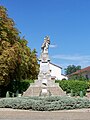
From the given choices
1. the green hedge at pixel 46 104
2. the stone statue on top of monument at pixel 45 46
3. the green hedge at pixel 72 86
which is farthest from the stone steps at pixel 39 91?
the green hedge at pixel 72 86

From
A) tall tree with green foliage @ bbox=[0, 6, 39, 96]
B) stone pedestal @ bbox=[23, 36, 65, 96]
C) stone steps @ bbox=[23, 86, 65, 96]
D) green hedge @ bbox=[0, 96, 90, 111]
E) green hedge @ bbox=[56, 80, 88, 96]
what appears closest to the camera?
green hedge @ bbox=[0, 96, 90, 111]

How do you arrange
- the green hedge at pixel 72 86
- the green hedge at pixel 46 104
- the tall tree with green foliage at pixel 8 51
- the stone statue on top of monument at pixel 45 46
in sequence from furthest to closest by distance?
the green hedge at pixel 72 86 < the stone statue on top of monument at pixel 45 46 < the tall tree with green foliage at pixel 8 51 < the green hedge at pixel 46 104

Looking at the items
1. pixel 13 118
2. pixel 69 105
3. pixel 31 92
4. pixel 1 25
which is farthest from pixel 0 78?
pixel 13 118

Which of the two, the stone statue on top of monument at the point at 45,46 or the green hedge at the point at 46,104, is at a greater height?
the stone statue on top of monument at the point at 45,46

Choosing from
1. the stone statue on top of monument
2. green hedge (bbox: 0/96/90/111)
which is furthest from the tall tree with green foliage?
green hedge (bbox: 0/96/90/111)

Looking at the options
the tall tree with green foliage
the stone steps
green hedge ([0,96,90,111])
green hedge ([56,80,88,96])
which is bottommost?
green hedge ([0,96,90,111])

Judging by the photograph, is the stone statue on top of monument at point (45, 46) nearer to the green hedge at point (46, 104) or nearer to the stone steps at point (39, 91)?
the stone steps at point (39, 91)

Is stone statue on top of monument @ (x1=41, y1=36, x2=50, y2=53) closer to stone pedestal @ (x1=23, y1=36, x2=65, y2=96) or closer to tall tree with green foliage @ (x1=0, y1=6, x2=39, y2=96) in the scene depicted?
stone pedestal @ (x1=23, y1=36, x2=65, y2=96)

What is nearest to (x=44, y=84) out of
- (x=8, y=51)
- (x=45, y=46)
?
(x=45, y=46)

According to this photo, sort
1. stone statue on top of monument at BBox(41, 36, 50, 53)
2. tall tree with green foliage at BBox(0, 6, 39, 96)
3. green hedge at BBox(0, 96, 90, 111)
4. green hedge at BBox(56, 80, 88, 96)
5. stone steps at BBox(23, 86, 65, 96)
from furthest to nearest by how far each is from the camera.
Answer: green hedge at BBox(56, 80, 88, 96), stone statue on top of monument at BBox(41, 36, 50, 53), stone steps at BBox(23, 86, 65, 96), tall tree with green foliage at BBox(0, 6, 39, 96), green hedge at BBox(0, 96, 90, 111)

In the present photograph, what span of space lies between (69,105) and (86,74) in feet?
233

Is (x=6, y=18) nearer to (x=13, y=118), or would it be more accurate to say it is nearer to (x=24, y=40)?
(x=24, y=40)

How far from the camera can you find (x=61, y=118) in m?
14.7

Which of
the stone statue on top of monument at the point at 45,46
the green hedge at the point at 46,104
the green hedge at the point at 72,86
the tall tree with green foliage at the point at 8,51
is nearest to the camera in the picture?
the green hedge at the point at 46,104
